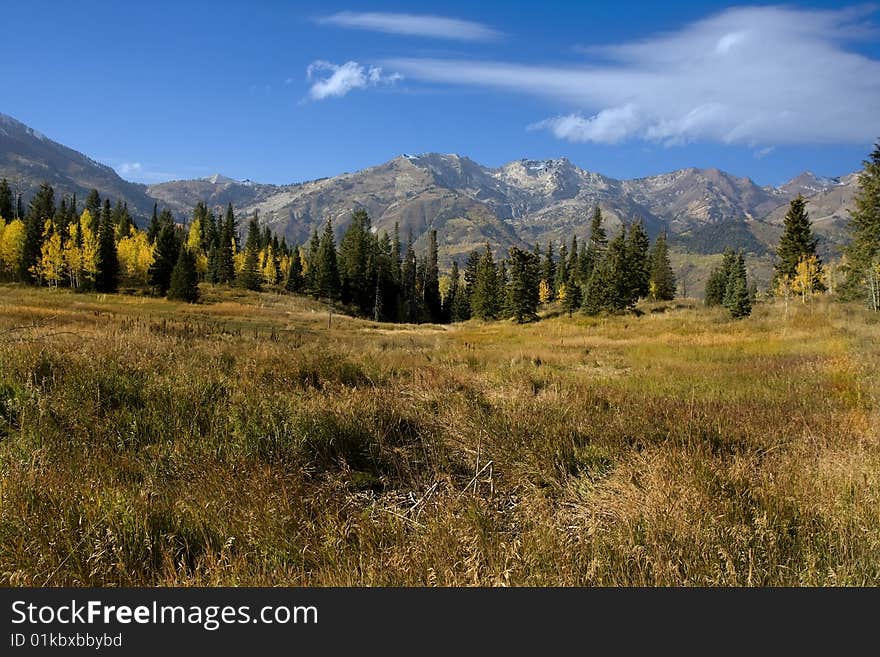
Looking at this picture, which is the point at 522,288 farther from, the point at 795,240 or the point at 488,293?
the point at 795,240

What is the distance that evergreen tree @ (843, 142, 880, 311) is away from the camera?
37219 millimetres

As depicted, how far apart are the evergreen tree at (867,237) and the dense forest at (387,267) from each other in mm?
131

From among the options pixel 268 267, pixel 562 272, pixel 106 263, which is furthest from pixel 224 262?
pixel 562 272

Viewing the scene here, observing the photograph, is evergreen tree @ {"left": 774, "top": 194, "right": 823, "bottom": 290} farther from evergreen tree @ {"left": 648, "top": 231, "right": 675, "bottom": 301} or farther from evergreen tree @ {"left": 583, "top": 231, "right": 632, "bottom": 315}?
evergreen tree @ {"left": 648, "top": 231, "right": 675, "bottom": 301}

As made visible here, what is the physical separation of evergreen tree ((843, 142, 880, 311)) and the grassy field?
39212 millimetres

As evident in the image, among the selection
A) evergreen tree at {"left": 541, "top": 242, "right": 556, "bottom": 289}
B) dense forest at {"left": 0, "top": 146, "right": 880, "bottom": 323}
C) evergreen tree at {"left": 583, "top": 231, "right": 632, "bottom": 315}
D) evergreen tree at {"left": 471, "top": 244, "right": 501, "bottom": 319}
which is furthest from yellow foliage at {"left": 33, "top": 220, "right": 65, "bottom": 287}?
evergreen tree at {"left": 541, "top": 242, "right": 556, "bottom": 289}

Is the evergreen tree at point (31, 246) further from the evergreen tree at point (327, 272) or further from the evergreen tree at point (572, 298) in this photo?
the evergreen tree at point (572, 298)

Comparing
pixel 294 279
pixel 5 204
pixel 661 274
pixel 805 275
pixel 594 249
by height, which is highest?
pixel 5 204

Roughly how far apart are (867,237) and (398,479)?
50.0m

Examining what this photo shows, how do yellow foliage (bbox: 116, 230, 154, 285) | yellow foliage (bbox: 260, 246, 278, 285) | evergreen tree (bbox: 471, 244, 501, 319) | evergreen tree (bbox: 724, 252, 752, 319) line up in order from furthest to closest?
yellow foliage (bbox: 260, 246, 278, 285) → evergreen tree (bbox: 471, 244, 501, 319) → yellow foliage (bbox: 116, 230, 154, 285) → evergreen tree (bbox: 724, 252, 752, 319)

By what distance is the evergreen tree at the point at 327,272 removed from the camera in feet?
265

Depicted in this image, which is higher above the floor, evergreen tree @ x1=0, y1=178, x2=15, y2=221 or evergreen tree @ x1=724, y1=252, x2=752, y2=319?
evergreen tree @ x1=0, y1=178, x2=15, y2=221

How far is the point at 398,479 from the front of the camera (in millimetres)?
4766

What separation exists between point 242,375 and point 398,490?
158 inches
